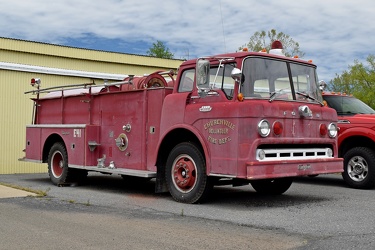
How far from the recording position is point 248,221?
6793 millimetres

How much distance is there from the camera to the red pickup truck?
10555 millimetres

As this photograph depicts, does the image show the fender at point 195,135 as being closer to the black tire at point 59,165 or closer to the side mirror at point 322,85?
the side mirror at point 322,85

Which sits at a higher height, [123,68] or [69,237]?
[123,68]

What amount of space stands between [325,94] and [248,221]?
6.15 m

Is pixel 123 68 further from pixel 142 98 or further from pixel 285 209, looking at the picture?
pixel 285 209

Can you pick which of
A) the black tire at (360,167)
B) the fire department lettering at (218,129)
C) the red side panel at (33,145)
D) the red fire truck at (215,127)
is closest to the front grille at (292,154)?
the red fire truck at (215,127)

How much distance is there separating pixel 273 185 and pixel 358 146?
2521mm

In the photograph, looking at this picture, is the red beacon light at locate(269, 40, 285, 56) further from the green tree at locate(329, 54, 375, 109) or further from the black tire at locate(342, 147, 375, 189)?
the green tree at locate(329, 54, 375, 109)

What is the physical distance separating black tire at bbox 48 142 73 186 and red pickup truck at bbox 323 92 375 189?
6.08m

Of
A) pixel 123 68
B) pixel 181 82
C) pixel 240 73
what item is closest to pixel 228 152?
pixel 240 73

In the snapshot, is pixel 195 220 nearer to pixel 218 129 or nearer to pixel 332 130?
pixel 218 129

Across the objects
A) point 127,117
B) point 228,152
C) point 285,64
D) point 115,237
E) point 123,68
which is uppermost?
point 123,68

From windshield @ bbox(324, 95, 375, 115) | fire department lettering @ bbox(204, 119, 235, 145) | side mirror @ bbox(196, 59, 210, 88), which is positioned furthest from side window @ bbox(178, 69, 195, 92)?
windshield @ bbox(324, 95, 375, 115)

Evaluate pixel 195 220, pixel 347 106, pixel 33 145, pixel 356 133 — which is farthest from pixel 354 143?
pixel 33 145
